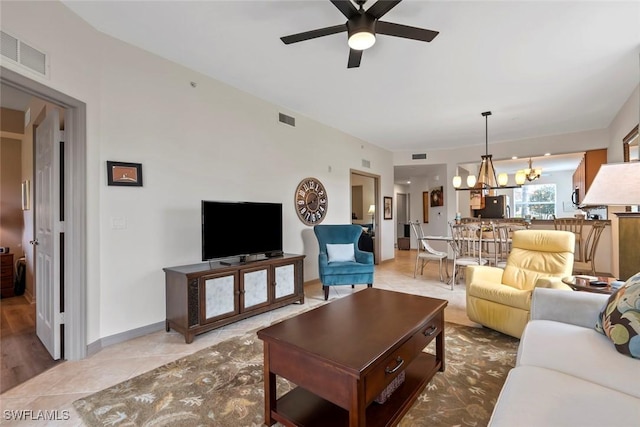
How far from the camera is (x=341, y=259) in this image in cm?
457

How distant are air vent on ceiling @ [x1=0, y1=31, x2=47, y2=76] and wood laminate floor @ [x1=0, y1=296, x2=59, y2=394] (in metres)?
2.25

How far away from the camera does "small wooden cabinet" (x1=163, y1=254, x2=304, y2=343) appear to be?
284cm

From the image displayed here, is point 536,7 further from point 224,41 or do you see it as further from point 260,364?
point 260,364

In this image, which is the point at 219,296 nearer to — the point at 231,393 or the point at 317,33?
the point at 231,393

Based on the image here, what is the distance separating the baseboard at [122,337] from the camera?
102 inches

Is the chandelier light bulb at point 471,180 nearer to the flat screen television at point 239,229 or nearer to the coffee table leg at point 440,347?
the flat screen television at point 239,229

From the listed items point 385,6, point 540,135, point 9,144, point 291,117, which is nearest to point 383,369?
point 385,6

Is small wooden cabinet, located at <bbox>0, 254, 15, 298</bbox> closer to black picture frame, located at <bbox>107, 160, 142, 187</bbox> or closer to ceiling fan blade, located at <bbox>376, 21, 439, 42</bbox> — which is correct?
black picture frame, located at <bbox>107, 160, 142, 187</bbox>

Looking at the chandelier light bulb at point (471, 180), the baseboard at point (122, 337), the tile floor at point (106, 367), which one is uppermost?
the chandelier light bulb at point (471, 180)

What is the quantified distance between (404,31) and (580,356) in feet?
7.36

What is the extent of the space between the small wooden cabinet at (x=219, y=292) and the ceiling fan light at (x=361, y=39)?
7.81 feet

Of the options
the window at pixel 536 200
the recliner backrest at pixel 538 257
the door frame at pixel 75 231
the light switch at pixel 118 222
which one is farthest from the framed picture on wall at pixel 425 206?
the door frame at pixel 75 231

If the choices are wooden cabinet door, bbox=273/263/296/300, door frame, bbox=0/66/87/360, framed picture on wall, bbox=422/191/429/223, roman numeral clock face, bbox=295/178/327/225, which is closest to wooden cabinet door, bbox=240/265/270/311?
wooden cabinet door, bbox=273/263/296/300

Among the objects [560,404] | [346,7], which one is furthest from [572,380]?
[346,7]
